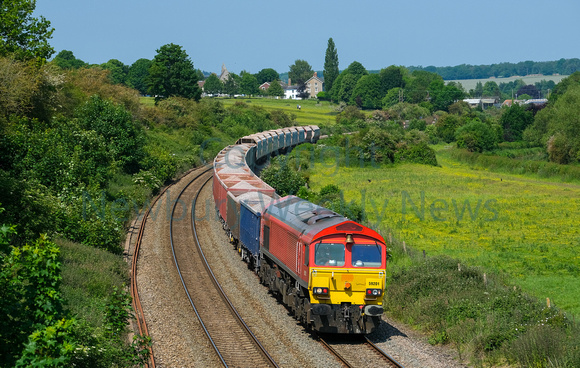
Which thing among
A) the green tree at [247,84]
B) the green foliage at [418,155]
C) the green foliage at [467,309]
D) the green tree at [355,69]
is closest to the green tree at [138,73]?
the green tree at [247,84]

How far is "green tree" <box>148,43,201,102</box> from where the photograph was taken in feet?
295

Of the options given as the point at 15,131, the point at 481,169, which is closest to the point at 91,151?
the point at 15,131

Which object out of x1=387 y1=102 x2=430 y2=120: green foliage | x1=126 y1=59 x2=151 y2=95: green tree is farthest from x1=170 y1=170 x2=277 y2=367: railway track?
x1=126 y1=59 x2=151 y2=95: green tree

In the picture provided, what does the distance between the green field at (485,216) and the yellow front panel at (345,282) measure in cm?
875

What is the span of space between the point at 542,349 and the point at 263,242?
11091 millimetres

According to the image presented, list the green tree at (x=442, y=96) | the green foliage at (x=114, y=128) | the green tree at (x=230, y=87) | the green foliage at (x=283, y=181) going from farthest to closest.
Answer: the green tree at (x=230, y=87) → the green tree at (x=442, y=96) → the green foliage at (x=114, y=128) → the green foliage at (x=283, y=181)

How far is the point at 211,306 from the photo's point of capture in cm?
2102

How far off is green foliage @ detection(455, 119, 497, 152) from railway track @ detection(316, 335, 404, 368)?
70.2m

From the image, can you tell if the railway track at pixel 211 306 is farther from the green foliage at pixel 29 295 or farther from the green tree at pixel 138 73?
the green tree at pixel 138 73

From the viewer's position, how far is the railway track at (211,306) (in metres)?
16.4

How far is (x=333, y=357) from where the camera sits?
1630 cm

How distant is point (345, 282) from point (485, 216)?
1075 inches

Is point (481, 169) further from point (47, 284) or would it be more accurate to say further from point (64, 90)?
point (47, 284)

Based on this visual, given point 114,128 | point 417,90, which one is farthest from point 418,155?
point 417,90
